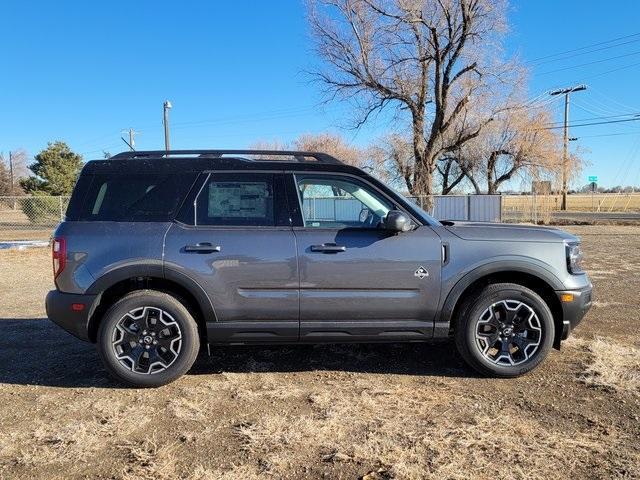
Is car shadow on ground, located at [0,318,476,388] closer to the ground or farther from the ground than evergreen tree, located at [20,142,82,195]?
closer to the ground

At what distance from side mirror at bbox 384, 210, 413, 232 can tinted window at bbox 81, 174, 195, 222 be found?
5.48 feet

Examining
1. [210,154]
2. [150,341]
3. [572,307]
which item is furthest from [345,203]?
[572,307]

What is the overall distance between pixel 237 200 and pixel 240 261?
1.80 feet

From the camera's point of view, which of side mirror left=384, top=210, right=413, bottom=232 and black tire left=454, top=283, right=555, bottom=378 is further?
black tire left=454, top=283, right=555, bottom=378

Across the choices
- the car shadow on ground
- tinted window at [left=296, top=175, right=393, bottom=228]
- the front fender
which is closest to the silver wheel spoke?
the car shadow on ground

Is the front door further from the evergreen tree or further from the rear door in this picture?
the evergreen tree

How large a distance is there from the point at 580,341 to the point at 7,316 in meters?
6.97

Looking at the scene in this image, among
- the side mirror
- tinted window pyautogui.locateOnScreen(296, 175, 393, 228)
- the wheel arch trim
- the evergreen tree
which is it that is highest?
the evergreen tree

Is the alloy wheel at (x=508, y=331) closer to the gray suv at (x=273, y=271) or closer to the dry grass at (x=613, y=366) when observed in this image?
the gray suv at (x=273, y=271)

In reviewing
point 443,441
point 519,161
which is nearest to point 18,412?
point 443,441

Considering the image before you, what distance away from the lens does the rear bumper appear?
14.0ft

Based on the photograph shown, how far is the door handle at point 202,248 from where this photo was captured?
427cm

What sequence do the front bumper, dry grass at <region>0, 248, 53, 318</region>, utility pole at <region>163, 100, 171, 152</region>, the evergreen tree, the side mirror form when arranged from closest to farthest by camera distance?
the side mirror
the front bumper
dry grass at <region>0, 248, 53, 318</region>
utility pole at <region>163, 100, 171, 152</region>
the evergreen tree

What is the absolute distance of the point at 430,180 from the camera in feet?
81.0
